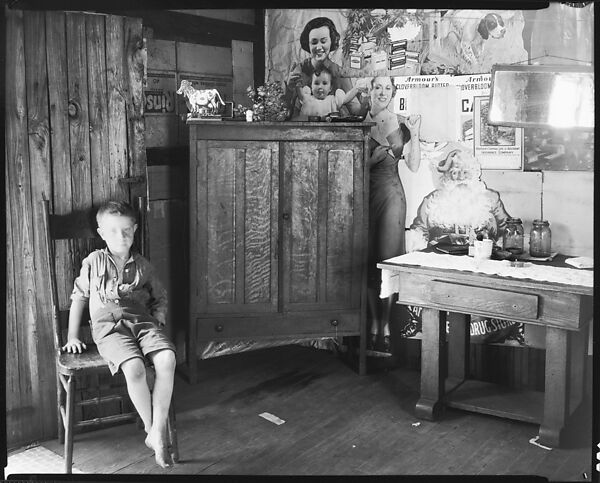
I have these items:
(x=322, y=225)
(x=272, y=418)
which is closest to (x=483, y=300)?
(x=322, y=225)

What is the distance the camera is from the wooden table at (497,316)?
3.96m

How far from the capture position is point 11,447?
13.1 ft

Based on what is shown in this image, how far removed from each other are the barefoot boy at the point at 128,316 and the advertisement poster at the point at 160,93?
109cm

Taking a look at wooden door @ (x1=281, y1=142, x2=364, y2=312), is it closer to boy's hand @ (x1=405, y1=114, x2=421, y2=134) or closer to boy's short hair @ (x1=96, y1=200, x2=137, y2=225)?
boy's hand @ (x1=405, y1=114, x2=421, y2=134)

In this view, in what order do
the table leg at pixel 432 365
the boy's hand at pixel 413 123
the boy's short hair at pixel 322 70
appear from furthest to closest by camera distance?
1. the boy's short hair at pixel 322 70
2. the boy's hand at pixel 413 123
3. the table leg at pixel 432 365

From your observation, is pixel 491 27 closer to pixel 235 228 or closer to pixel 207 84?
pixel 207 84

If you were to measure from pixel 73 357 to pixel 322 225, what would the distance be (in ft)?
6.14

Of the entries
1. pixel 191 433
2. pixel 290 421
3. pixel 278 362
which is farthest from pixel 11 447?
pixel 278 362

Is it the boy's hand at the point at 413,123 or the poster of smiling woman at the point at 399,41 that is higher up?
the poster of smiling woman at the point at 399,41

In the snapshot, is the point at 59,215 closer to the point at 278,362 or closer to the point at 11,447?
the point at 11,447

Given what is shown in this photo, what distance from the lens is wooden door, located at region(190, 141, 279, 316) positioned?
4.85 metres

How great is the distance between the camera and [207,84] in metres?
5.30

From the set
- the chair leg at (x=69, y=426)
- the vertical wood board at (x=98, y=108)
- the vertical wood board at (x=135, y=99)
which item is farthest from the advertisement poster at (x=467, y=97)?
the chair leg at (x=69, y=426)

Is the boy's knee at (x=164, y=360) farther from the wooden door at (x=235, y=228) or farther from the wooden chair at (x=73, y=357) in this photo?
the wooden door at (x=235, y=228)
